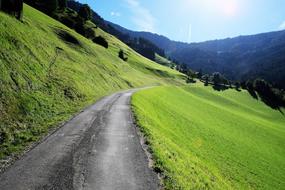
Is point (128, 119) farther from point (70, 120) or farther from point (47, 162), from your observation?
point (47, 162)

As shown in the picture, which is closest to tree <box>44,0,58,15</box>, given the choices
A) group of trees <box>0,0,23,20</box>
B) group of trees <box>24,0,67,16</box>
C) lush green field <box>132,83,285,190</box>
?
group of trees <box>24,0,67,16</box>

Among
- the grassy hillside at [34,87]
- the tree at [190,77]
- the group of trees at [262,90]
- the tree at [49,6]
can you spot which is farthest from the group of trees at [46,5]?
the group of trees at [262,90]

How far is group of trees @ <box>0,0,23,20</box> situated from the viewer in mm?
54125

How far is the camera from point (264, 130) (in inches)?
2783

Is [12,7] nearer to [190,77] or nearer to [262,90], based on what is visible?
[190,77]

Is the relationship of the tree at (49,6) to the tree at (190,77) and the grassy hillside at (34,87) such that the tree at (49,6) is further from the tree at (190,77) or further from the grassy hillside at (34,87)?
the tree at (190,77)

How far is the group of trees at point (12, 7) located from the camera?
54.1 m

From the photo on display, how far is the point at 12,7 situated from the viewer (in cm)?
5538

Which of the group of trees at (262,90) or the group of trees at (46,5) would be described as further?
the group of trees at (262,90)

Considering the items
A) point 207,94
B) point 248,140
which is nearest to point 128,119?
point 248,140

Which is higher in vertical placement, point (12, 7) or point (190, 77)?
point (12, 7)

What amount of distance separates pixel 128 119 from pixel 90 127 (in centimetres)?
643

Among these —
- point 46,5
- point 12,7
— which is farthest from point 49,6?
point 12,7

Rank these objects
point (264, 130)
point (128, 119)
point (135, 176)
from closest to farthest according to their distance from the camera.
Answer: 1. point (135, 176)
2. point (128, 119)
3. point (264, 130)
